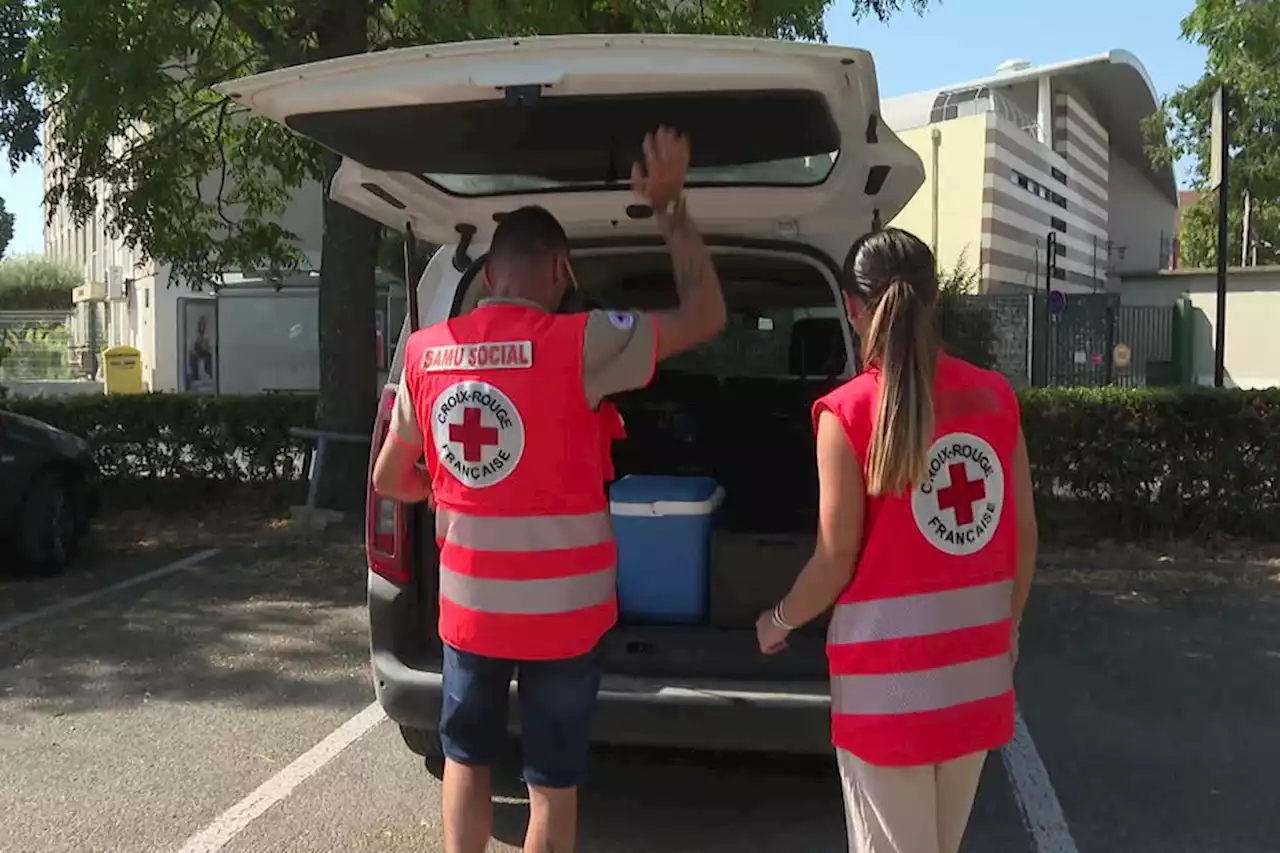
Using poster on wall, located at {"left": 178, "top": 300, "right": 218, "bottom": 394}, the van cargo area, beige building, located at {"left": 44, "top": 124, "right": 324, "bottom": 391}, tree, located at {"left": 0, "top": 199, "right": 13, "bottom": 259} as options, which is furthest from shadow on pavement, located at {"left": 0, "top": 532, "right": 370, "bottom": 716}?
tree, located at {"left": 0, "top": 199, "right": 13, "bottom": 259}

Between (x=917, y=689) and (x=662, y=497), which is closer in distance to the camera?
(x=917, y=689)

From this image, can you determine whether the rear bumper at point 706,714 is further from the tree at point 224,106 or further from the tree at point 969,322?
the tree at point 969,322

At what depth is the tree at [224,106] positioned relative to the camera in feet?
22.6

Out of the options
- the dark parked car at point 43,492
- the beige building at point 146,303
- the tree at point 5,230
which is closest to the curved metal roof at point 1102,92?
the beige building at point 146,303

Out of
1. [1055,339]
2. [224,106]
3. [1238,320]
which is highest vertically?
[224,106]

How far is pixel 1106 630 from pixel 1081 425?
7.04 ft

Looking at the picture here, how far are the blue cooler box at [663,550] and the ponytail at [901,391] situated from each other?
173cm

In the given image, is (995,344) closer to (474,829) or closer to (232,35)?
(232,35)

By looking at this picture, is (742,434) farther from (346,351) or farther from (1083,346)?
(1083,346)

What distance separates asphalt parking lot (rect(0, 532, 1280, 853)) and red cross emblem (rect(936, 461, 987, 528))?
1.94 m

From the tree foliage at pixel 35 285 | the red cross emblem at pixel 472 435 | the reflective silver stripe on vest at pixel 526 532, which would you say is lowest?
the reflective silver stripe on vest at pixel 526 532

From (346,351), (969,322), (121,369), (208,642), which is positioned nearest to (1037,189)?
(969,322)

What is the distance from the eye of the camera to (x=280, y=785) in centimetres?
430

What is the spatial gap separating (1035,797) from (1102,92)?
44.3m
